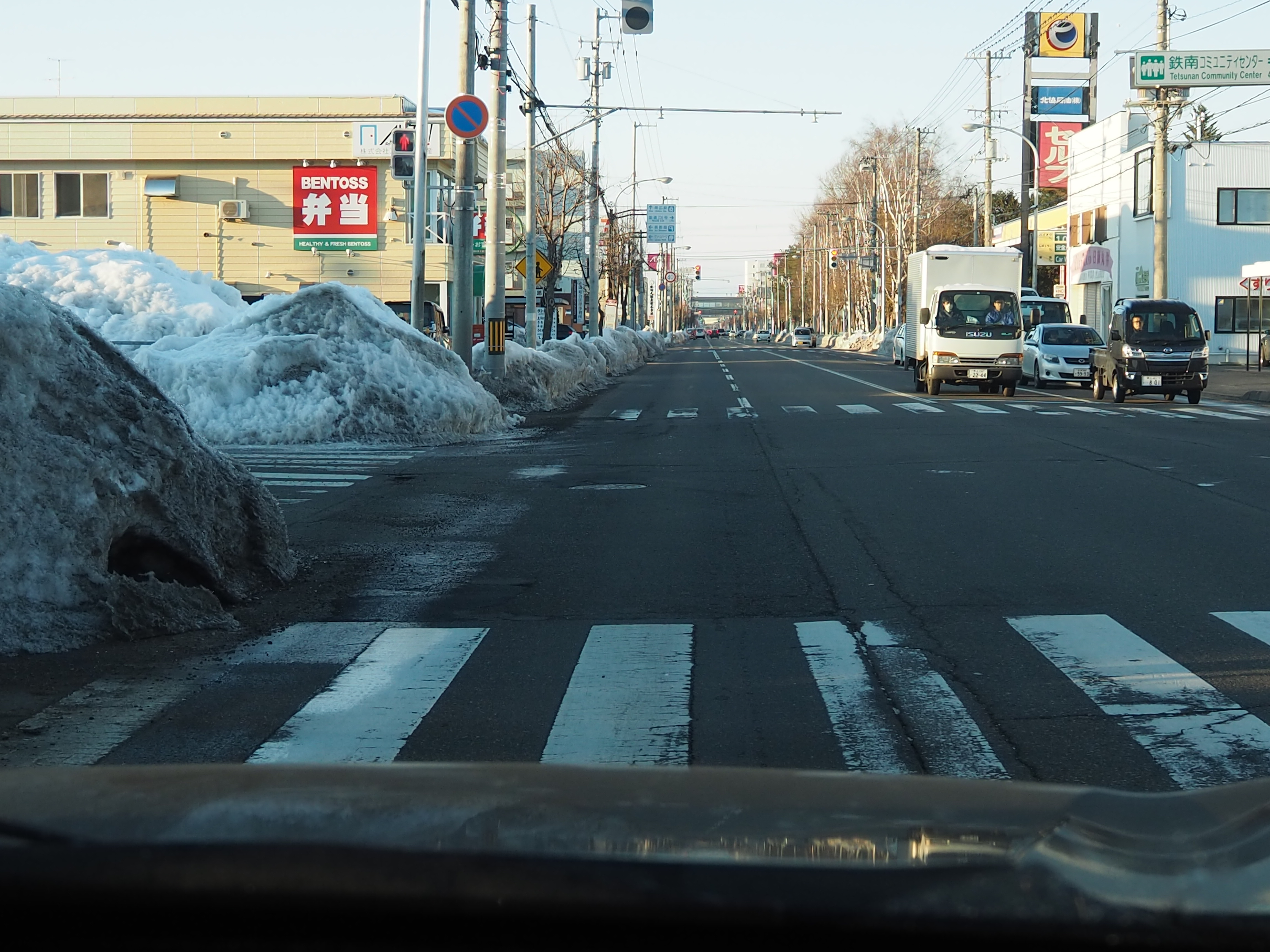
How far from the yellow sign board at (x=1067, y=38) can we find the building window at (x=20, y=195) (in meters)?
52.1

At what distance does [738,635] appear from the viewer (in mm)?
7473

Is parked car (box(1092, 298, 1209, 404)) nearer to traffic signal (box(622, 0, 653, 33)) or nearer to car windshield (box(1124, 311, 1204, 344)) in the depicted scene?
car windshield (box(1124, 311, 1204, 344))

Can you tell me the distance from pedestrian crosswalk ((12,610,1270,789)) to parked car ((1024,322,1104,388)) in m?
31.1

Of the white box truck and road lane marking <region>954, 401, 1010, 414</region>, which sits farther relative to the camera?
the white box truck

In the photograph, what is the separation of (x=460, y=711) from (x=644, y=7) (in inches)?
836

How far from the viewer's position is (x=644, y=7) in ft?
82.3

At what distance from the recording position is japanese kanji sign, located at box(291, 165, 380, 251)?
1944 inches

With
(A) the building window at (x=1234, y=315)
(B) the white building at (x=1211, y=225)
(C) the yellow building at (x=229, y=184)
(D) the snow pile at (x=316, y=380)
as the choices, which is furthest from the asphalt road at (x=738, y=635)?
(B) the white building at (x=1211, y=225)

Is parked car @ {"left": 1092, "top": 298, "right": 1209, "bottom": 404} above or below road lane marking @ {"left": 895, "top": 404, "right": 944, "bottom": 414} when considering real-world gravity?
above

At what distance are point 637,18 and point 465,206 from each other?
473 centimetres

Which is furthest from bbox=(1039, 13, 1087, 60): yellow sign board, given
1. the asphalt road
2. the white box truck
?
the asphalt road

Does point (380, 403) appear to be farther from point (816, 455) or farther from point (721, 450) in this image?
point (816, 455)

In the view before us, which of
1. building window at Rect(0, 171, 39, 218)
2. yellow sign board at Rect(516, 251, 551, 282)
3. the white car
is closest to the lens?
yellow sign board at Rect(516, 251, 551, 282)

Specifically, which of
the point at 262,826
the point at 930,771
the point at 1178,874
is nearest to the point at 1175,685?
the point at 930,771
